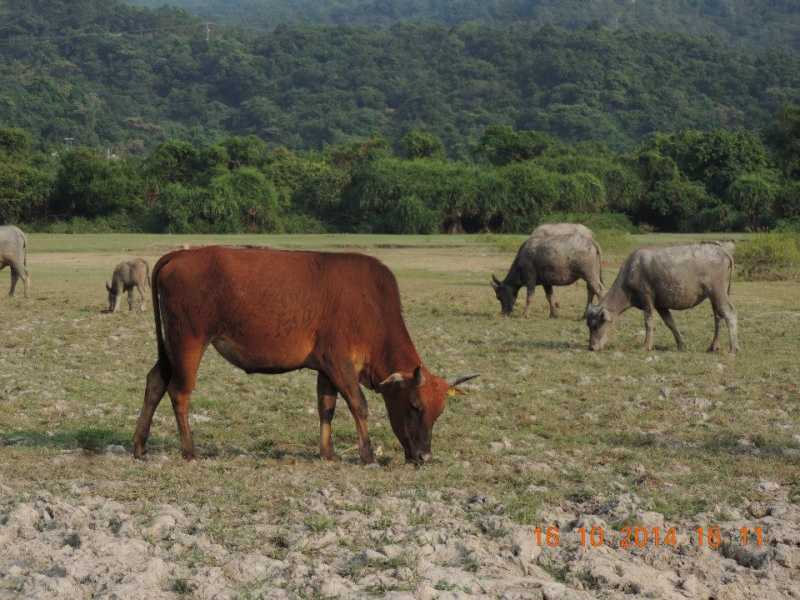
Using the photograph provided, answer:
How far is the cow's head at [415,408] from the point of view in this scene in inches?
379

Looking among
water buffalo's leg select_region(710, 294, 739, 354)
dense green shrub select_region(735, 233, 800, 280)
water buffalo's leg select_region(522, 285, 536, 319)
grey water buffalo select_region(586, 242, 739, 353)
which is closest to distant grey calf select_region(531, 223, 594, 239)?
water buffalo's leg select_region(522, 285, 536, 319)

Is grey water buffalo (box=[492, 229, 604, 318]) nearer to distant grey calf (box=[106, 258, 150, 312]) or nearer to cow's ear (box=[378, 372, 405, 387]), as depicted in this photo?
distant grey calf (box=[106, 258, 150, 312])

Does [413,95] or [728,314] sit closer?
[728,314]

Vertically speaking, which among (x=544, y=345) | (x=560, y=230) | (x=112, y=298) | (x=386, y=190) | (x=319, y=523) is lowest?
(x=112, y=298)

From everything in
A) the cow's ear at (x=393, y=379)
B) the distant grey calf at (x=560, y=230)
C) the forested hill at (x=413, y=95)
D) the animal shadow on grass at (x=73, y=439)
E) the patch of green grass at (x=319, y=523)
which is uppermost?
the forested hill at (x=413, y=95)

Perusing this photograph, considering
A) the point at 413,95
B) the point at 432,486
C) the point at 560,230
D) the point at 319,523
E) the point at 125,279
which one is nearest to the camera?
the point at 319,523

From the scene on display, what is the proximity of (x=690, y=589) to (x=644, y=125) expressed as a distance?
510 ft

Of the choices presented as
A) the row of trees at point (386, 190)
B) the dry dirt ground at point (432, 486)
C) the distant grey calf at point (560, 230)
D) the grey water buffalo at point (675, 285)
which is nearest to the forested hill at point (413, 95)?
the row of trees at point (386, 190)

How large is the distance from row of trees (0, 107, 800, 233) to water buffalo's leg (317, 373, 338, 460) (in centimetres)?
5953

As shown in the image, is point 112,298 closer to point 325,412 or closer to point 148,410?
point 148,410

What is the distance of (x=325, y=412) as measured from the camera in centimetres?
1004

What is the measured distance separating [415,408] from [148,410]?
229 cm

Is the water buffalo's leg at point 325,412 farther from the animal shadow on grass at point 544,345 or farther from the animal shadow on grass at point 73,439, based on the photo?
the animal shadow on grass at point 544,345
